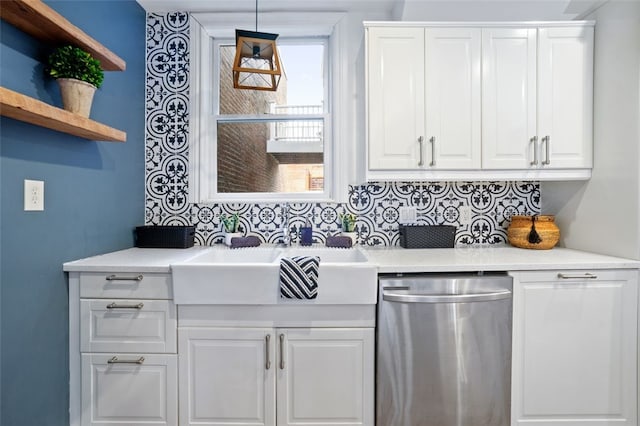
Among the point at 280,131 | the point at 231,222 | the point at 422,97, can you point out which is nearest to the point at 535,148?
the point at 422,97

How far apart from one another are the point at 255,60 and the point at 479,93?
4.16ft

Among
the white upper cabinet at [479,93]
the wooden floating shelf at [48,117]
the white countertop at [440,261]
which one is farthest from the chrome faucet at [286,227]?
the wooden floating shelf at [48,117]

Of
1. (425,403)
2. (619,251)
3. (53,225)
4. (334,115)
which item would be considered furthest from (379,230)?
(53,225)

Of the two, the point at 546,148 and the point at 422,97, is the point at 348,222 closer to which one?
the point at 422,97

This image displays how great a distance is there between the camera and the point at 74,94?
145 centimetres

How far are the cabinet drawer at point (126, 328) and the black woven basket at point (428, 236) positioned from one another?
140 centimetres

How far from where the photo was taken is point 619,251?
5.82 feet

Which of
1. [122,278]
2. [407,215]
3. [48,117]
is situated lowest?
[122,278]

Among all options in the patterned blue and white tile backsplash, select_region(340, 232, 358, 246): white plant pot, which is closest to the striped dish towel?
select_region(340, 232, 358, 246): white plant pot

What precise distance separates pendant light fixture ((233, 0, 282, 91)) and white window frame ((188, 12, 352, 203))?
63 centimetres

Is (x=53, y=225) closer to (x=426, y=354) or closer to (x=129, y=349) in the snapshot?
(x=129, y=349)

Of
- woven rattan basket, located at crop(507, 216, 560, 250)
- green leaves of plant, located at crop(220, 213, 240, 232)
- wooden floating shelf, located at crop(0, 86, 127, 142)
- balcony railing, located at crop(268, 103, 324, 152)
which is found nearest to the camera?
wooden floating shelf, located at crop(0, 86, 127, 142)

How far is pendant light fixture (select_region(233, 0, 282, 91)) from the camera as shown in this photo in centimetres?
163

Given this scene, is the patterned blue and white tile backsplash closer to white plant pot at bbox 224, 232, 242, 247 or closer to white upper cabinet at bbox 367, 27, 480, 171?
white plant pot at bbox 224, 232, 242, 247
